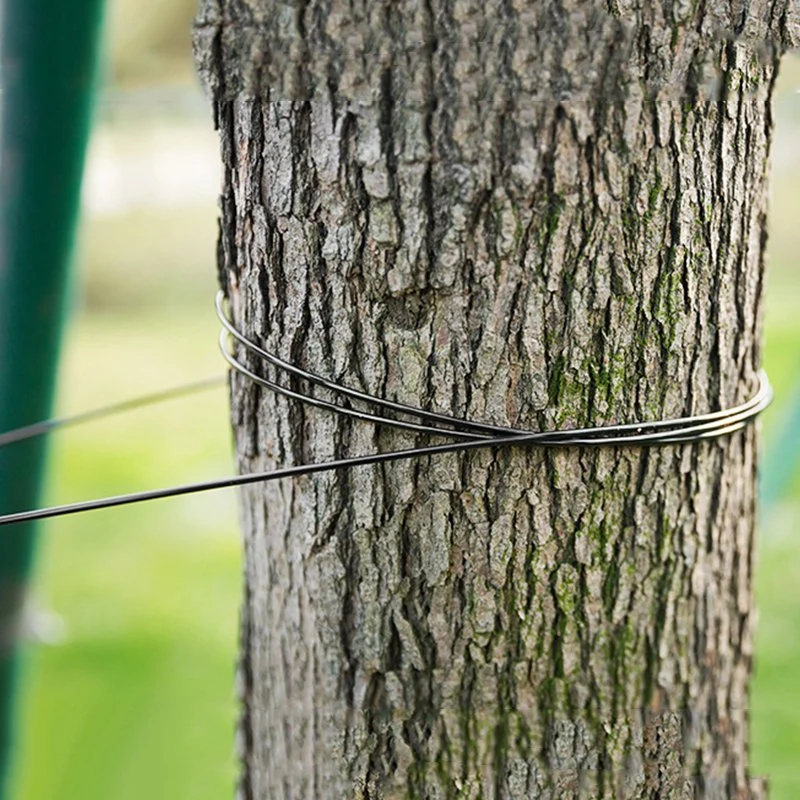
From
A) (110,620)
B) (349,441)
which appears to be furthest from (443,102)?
(110,620)

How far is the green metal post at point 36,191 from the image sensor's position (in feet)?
4.83

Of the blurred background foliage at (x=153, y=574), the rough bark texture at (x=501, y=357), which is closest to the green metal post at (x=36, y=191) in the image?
the blurred background foliage at (x=153, y=574)

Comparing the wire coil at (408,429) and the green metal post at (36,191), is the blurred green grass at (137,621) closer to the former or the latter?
the green metal post at (36,191)

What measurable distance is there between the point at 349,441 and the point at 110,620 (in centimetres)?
233

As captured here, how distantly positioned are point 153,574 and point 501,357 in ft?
8.62

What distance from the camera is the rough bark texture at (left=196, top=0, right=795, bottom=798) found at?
3.04ft

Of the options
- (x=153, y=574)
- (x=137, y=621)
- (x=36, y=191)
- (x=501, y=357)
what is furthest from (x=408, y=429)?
(x=153, y=574)

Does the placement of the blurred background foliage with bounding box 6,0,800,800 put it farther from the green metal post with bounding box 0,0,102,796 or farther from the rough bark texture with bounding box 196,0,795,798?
the rough bark texture with bounding box 196,0,795,798

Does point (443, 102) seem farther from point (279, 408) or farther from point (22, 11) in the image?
point (22, 11)

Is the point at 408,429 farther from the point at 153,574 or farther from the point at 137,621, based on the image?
the point at 153,574

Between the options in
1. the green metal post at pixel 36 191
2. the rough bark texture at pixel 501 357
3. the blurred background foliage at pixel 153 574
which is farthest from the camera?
the blurred background foliage at pixel 153 574

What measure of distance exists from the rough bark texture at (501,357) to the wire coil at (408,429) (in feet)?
0.06

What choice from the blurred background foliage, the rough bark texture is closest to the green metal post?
the blurred background foliage

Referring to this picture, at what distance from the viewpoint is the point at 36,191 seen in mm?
1546
